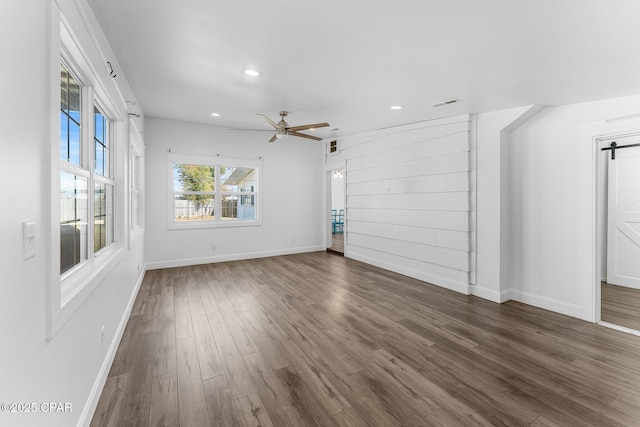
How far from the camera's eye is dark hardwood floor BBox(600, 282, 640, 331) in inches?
127

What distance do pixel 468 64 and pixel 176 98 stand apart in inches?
144

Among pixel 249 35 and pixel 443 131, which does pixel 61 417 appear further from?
pixel 443 131

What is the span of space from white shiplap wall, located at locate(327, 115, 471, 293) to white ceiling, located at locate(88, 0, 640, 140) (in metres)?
0.81

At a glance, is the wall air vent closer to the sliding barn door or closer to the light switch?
the sliding barn door

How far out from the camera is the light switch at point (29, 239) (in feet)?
3.43

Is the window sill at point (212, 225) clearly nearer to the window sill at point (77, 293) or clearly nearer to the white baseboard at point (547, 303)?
the window sill at point (77, 293)

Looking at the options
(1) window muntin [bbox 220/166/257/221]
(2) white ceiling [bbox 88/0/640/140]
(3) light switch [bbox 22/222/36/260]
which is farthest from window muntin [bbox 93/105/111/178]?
(1) window muntin [bbox 220/166/257/221]

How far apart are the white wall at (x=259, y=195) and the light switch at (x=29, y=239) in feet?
15.4

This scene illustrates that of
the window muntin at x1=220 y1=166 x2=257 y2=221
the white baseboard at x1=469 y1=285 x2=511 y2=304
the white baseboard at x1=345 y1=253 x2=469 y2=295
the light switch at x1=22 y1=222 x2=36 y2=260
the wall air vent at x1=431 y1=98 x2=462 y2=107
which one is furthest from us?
the window muntin at x1=220 y1=166 x2=257 y2=221

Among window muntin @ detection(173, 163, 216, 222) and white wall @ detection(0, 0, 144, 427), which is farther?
window muntin @ detection(173, 163, 216, 222)

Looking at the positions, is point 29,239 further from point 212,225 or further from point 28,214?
point 212,225

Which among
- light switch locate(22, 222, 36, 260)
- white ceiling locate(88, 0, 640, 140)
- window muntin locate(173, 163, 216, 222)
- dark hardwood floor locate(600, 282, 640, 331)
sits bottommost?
dark hardwood floor locate(600, 282, 640, 331)

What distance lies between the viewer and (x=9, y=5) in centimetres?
95

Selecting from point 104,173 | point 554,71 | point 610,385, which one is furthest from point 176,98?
point 610,385
